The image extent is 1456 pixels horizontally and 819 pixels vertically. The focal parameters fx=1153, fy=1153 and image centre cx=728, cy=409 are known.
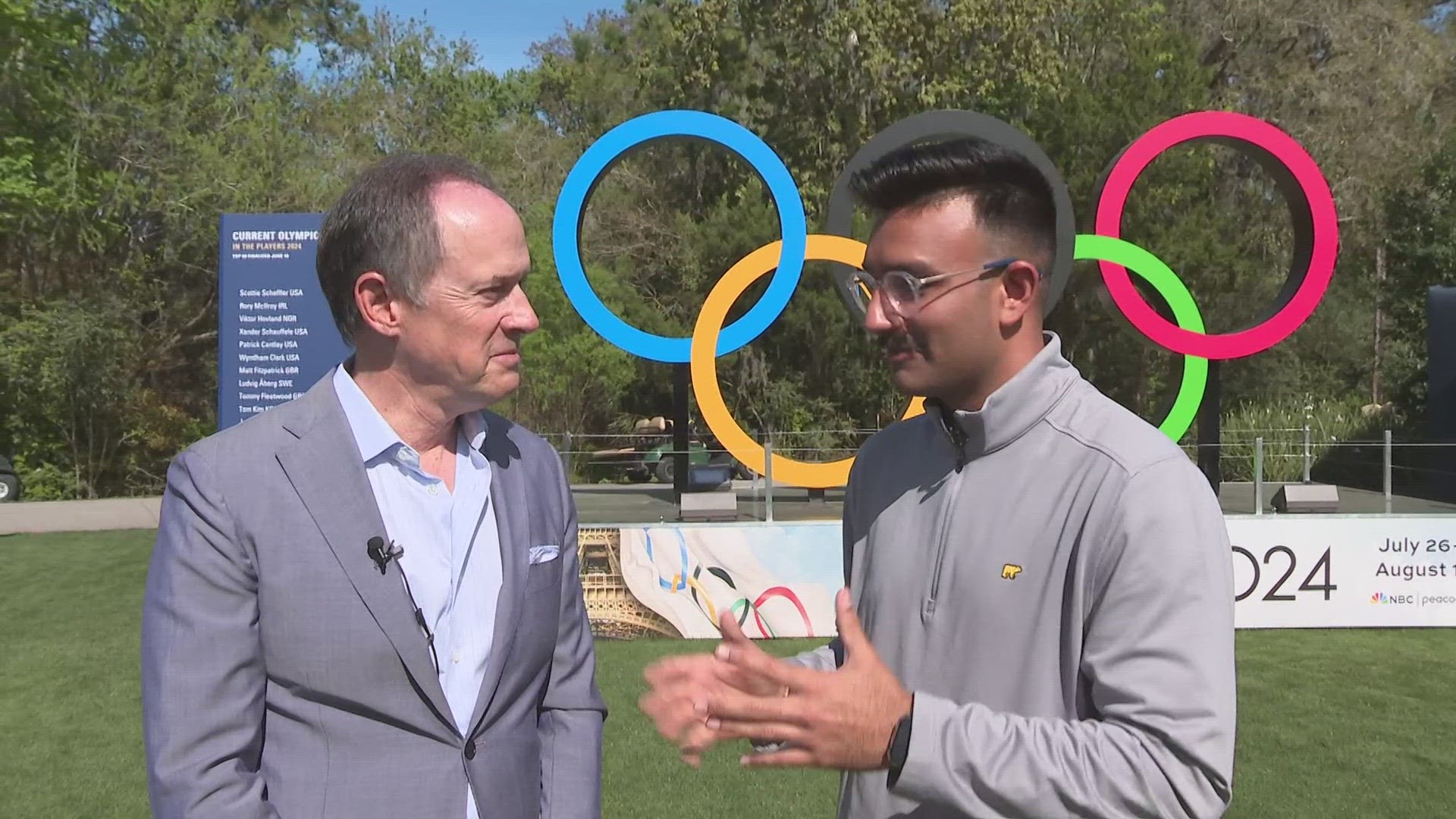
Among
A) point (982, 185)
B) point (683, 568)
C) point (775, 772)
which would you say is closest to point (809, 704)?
point (982, 185)

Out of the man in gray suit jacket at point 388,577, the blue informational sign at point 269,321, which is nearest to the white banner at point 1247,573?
the blue informational sign at point 269,321

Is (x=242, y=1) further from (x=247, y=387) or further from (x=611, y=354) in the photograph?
(x=247, y=387)

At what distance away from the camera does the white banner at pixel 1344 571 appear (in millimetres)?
8875

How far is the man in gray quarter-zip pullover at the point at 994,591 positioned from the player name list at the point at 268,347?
7295 millimetres

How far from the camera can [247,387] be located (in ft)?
28.0

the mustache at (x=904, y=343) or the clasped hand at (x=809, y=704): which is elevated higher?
the mustache at (x=904, y=343)

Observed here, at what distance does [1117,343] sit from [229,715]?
75.5 feet

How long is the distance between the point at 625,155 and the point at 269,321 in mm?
3219

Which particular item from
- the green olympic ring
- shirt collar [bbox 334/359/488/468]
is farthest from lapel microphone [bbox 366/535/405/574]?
the green olympic ring

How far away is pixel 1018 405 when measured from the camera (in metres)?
1.81

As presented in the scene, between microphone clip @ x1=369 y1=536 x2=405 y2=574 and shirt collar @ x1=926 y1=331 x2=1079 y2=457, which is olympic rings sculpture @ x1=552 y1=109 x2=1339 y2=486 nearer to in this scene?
microphone clip @ x1=369 y1=536 x2=405 y2=574

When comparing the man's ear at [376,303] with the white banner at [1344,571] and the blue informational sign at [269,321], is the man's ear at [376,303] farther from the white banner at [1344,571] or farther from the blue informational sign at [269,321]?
the white banner at [1344,571]

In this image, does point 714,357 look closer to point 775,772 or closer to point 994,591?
point 775,772

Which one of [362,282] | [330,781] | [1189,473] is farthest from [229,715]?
[1189,473]
